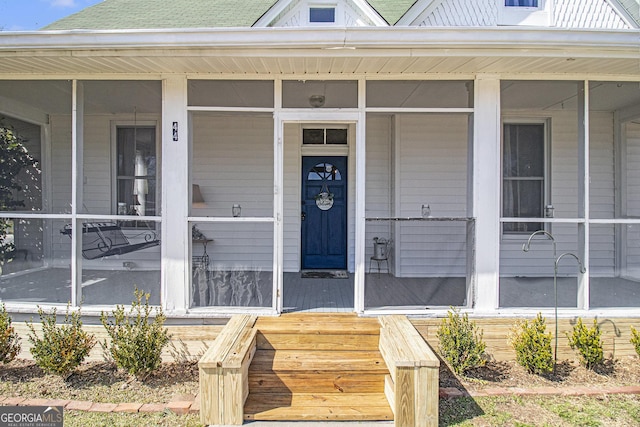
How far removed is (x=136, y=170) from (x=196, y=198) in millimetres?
1378

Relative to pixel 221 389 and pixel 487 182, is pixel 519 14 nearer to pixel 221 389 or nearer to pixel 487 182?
pixel 487 182

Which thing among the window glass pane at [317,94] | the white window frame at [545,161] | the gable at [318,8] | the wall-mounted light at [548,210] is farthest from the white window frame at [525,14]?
the window glass pane at [317,94]

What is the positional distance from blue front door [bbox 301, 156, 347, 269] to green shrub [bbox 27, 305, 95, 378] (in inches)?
135

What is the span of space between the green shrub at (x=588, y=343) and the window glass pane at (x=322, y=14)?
5921mm

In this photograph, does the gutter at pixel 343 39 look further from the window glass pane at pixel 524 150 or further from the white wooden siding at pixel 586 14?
the white wooden siding at pixel 586 14

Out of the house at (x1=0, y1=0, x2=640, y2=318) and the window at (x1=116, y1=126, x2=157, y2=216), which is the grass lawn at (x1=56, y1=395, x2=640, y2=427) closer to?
the house at (x1=0, y1=0, x2=640, y2=318)

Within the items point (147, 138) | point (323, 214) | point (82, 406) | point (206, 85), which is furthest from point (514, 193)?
point (82, 406)

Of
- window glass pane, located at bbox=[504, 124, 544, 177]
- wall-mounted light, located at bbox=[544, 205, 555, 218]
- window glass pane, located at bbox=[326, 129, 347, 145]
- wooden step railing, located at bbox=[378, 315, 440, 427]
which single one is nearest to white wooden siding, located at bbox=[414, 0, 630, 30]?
window glass pane, located at bbox=[504, 124, 544, 177]

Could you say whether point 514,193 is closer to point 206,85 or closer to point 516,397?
point 516,397

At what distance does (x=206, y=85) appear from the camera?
3.85m

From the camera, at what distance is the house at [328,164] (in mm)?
3375

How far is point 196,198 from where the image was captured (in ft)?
14.3

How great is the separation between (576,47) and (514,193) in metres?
2.35

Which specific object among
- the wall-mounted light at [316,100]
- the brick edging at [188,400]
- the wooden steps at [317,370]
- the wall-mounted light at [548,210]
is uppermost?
the wall-mounted light at [316,100]
